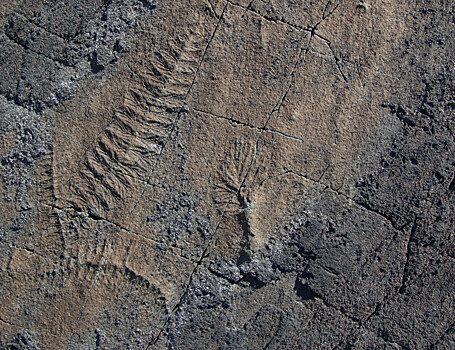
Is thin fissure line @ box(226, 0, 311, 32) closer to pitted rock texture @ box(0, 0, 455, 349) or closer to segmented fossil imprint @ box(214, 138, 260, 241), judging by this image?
pitted rock texture @ box(0, 0, 455, 349)

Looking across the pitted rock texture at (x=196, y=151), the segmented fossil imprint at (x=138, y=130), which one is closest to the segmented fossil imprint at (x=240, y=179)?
the pitted rock texture at (x=196, y=151)

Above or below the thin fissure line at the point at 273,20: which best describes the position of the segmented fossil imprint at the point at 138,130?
below

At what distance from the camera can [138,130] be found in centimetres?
189

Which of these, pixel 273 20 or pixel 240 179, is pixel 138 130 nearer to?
pixel 240 179

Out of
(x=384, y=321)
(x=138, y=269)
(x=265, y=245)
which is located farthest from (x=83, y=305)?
(x=384, y=321)

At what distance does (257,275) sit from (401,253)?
0.73 m

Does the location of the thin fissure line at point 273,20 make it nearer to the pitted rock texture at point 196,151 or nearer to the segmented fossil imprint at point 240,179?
the pitted rock texture at point 196,151

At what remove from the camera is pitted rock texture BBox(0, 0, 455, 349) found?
6.21 feet

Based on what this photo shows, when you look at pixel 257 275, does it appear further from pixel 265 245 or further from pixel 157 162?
pixel 157 162

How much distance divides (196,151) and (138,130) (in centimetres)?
28

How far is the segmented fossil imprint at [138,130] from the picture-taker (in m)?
1.89

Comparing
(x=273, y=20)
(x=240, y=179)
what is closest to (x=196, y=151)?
(x=240, y=179)

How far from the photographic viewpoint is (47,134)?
6.21 ft

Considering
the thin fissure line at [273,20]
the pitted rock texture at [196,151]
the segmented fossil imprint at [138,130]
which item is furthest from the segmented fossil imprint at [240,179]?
the thin fissure line at [273,20]
